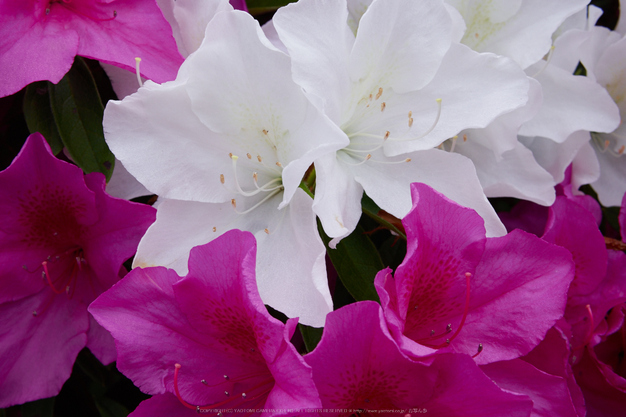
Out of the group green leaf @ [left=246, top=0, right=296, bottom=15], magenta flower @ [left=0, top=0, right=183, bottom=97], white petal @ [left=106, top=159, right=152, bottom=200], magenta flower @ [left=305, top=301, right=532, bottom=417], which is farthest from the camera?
green leaf @ [left=246, top=0, right=296, bottom=15]

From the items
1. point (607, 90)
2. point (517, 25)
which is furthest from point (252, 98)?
point (607, 90)

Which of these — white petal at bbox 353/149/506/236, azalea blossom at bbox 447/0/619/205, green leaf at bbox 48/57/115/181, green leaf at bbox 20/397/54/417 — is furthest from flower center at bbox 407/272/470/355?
green leaf at bbox 20/397/54/417

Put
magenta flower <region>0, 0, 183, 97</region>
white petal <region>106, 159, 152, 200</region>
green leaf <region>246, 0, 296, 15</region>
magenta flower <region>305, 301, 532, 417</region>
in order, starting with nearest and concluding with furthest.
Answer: magenta flower <region>305, 301, 532, 417</region> < magenta flower <region>0, 0, 183, 97</region> < white petal <region>106, 159, 152, 200</region> < green leaf <region>246, 0, 296, 15</region>

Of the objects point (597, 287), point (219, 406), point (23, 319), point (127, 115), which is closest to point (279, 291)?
point (219, 406)

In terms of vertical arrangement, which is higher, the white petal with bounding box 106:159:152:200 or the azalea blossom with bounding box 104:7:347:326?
the azalea blossom with bounding box 104:7:347:326

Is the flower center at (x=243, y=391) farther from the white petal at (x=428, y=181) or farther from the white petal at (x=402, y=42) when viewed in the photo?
the white petal at (x=402, y=42)

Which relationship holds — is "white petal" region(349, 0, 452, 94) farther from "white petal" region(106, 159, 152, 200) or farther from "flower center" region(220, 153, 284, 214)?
"white petal" region(106, 159, 152, 200)

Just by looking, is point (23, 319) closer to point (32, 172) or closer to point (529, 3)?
point (32, 172)

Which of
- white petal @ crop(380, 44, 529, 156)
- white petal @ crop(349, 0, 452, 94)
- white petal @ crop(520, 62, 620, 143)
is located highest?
white petal @ crop(349, 0, 452, 94)

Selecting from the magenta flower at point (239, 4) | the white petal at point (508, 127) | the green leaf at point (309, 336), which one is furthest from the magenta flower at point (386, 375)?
the magenta flower at point (239, 4)
